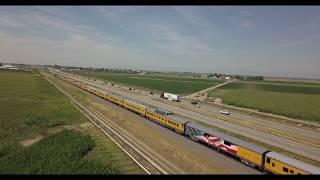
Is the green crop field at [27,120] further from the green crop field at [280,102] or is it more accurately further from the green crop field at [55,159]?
the green crop field at [280,102]

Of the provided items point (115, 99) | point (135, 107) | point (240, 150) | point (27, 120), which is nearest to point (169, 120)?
point (240, 150)

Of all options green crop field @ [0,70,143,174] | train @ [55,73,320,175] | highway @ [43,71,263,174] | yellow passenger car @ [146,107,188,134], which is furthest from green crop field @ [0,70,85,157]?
train @ [55,73,320,175]

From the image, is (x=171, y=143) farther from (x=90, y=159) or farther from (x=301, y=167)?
(x=301, y=167)

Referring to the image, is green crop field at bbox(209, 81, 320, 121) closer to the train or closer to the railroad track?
the train

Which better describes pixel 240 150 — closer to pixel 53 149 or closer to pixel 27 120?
pixel 53 149

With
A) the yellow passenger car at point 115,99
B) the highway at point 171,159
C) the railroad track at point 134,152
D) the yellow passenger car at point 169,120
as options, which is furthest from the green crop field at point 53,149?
the yellow passenger car at point 115,99

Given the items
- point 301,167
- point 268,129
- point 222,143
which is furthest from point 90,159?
point 268,129

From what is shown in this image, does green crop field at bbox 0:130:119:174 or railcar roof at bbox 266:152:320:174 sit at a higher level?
railcar roof at bbox 266:152:320:174
